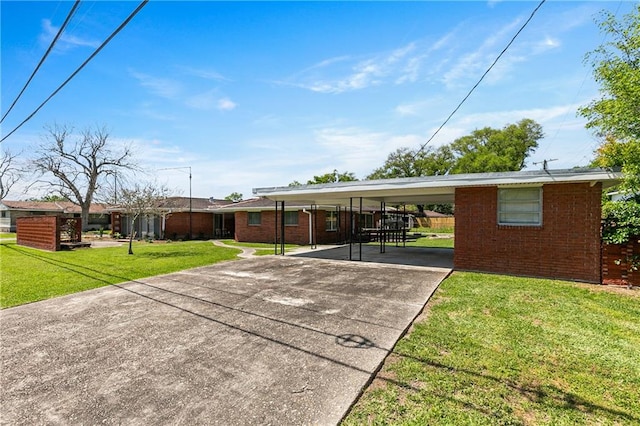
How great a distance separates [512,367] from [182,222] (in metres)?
23.9

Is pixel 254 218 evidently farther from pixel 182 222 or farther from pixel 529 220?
pixel 529 220

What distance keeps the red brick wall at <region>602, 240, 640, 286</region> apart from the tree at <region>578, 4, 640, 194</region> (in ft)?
4.34

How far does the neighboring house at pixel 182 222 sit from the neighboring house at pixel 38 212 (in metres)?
10.3

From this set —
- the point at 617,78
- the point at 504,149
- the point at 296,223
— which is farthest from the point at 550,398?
the point at 504,149

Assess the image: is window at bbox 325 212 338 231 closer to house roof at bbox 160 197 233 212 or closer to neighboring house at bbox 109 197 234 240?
neighboring house at bbox 109 197 234 240

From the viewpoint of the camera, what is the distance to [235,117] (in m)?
12.3

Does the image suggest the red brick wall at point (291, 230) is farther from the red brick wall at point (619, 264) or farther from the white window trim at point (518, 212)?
the red brick wall at point (619, 264)

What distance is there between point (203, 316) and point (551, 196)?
28.0 feet

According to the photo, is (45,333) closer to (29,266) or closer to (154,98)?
(154,98)

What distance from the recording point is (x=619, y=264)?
713 centimetres

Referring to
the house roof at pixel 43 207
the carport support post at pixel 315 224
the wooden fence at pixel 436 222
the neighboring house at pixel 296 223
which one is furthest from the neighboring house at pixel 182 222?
the wooden fence at pixel 436 222

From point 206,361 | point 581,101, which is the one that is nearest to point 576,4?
point 581,101

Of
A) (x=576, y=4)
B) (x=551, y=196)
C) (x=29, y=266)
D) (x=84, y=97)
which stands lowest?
(x=29, y=266)

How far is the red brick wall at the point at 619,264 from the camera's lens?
6.97 meters
